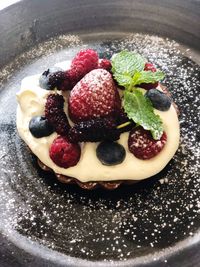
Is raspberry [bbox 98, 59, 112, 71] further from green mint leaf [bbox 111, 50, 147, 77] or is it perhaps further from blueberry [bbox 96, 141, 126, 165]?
blueberry [bbox 96, 141, 126, 165]

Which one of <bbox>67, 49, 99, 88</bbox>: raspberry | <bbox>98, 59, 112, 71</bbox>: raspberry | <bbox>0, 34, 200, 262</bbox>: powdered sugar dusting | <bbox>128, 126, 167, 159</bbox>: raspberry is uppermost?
<bbox>67, 49, 99, 88</bbox>: raspberry

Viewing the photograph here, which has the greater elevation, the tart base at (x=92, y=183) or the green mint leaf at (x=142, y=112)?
the green mint leaf at (x=142, y=112)

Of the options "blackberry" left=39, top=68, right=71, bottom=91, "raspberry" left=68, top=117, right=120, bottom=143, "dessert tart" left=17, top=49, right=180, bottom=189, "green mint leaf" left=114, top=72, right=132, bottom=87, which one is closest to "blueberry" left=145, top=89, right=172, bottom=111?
"dessert tart" left=17, top=49, right=180, bottom=189

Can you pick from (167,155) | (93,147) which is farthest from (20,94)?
(167,155)

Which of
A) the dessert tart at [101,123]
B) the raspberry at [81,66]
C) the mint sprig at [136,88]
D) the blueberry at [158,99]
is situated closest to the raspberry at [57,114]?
the dessert tart at [101,123]

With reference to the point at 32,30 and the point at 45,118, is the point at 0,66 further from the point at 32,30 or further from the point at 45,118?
the point at 45,118

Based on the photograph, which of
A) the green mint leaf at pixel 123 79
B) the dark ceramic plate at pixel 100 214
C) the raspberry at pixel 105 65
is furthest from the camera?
the raspberry at pixel 105 65

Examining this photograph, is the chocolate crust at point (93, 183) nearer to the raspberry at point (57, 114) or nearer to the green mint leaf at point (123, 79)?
the raspberry at point (57, 114)
